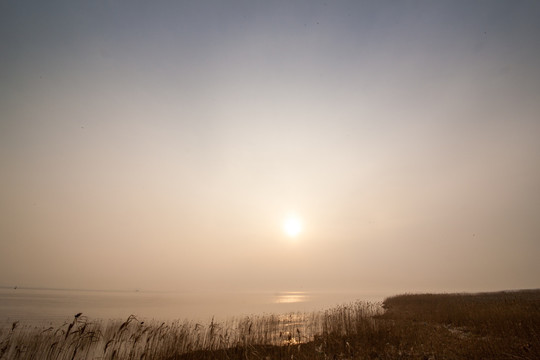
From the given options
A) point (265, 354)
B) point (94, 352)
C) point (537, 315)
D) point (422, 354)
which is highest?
point (537, 315)

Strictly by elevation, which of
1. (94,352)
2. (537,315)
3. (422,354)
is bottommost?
(94,352)

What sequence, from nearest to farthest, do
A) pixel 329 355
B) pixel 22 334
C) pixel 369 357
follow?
pixel 369 357
pixel 329 355
pixel 22 334

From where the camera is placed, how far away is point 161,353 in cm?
1440

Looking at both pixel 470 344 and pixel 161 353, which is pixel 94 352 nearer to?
pixel 161 353

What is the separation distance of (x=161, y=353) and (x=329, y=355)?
9316 mm

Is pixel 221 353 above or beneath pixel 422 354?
beneath

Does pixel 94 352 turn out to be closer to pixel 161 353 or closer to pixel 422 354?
pixel 161 353

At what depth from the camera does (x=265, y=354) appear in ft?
45.4

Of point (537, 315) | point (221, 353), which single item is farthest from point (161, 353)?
point (537, 315)

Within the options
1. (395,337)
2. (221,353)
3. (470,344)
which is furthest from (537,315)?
(221,353)

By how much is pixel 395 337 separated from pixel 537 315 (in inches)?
383

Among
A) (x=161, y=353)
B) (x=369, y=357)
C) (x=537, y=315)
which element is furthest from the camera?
(x=537, y=315)

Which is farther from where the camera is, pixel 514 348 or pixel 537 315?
pixel 537 315

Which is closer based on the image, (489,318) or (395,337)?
(395,337)
